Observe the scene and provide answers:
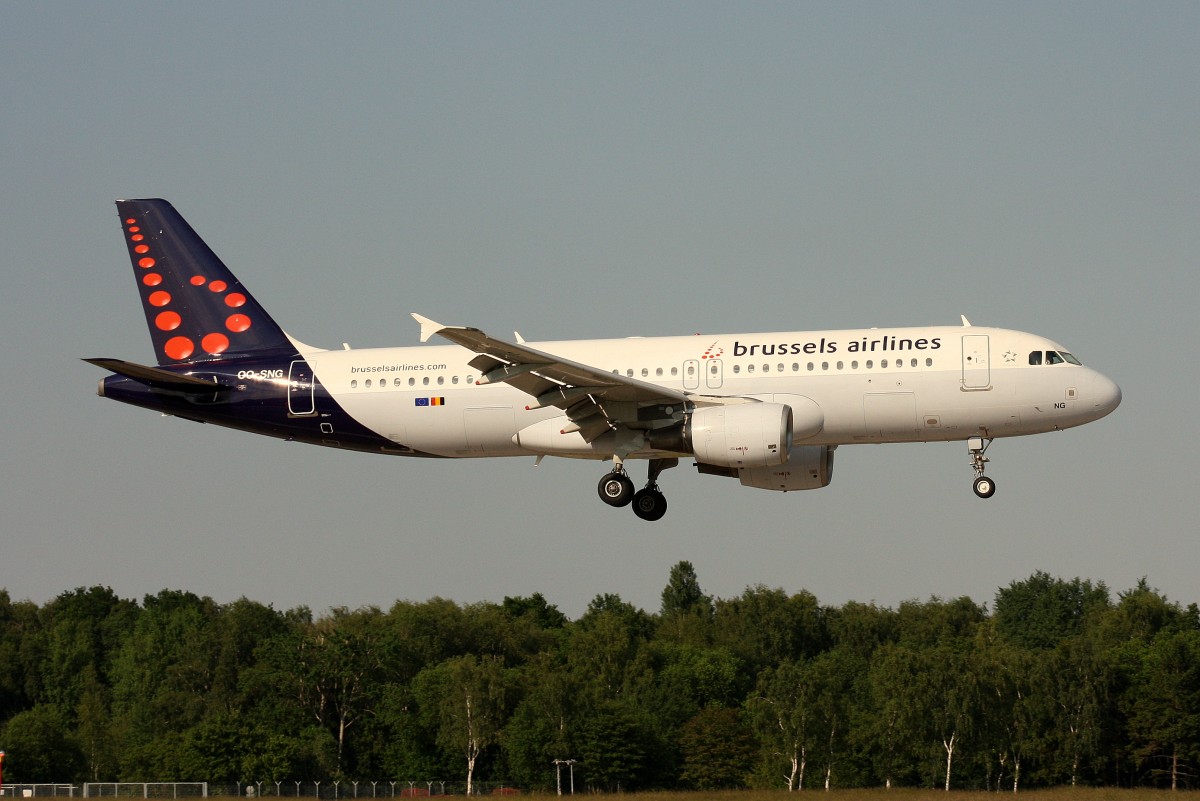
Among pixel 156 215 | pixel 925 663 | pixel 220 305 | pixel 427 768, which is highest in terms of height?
pixel 156 215

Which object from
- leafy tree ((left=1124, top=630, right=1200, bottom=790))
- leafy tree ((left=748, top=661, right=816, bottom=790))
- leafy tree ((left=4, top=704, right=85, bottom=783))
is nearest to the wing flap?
leafy tree ((left=748, top=661, right=816, bottom=790))

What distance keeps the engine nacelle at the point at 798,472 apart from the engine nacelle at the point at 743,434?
3976mm

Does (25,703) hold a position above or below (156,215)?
below

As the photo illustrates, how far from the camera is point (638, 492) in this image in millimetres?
46031

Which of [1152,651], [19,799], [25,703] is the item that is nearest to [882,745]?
[1152,651]

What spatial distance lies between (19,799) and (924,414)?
117ft

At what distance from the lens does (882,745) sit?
8312 centimetres

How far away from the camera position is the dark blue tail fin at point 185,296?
158 feet

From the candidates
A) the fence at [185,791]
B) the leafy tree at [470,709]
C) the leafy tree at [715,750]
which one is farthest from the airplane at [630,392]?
the leafy tree at [470,709]

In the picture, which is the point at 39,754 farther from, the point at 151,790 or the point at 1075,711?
the point at 1075,711

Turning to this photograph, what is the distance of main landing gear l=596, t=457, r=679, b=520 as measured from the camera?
44.9 meters

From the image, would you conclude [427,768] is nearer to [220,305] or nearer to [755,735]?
[755,735]

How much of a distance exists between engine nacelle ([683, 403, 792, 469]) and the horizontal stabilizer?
1387cm

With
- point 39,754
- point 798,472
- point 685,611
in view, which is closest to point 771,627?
point 685,611
